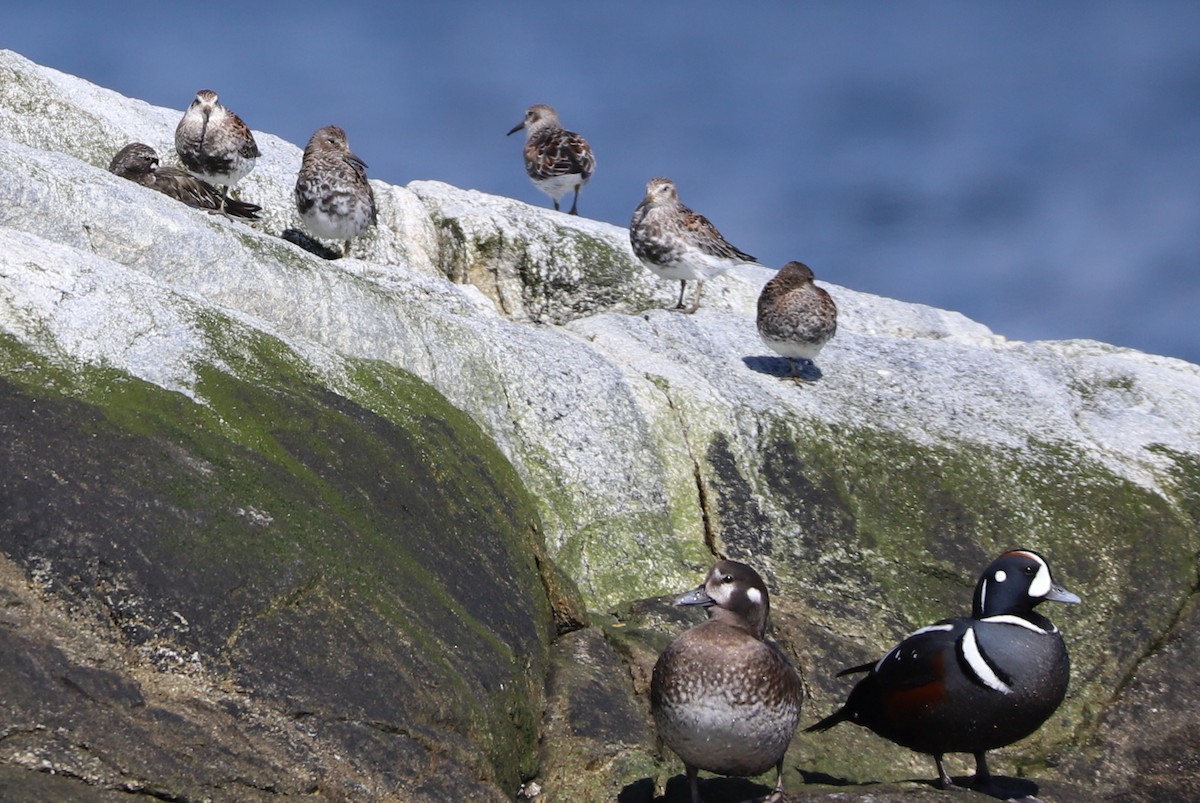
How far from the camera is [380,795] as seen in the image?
6.93 m

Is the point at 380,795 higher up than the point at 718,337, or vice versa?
the point at 718,337

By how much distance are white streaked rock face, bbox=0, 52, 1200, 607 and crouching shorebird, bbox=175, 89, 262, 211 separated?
99 centimetres

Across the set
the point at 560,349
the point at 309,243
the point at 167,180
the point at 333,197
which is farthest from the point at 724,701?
the point at 309,243

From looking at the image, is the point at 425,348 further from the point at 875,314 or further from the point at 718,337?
the point at 875,314

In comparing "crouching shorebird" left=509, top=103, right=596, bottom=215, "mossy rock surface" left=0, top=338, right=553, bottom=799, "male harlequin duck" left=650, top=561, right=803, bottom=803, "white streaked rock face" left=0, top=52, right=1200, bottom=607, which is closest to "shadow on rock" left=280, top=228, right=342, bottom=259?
"white streaked rock face" left=0, top=52, right=1200, bottom=607

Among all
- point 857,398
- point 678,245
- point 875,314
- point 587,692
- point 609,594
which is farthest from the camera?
point 875,314

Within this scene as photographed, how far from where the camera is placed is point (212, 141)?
16953mm

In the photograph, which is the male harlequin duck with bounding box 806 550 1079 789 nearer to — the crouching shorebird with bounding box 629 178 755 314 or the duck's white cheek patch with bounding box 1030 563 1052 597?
the duck's white cheek patch with bounding box 1030 563 1052 597

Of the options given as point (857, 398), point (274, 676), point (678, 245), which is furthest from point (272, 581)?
point (678, 245)

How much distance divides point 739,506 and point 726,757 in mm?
5036

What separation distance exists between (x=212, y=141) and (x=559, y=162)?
7.23m

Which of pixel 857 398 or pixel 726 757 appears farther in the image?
Answer: pixel 857 398

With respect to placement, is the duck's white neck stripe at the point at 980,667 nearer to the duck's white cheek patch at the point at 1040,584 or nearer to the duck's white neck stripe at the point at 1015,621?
Answer: the duck's white neck stripe at the point at 1015,621

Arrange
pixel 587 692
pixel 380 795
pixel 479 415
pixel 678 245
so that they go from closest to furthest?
pixel 380 795 → pixel 587 692 → pixel 479 415 → pixel 678 245
